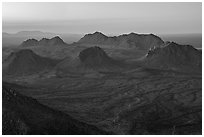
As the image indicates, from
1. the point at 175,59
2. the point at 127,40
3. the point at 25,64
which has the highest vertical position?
the point at 127,40

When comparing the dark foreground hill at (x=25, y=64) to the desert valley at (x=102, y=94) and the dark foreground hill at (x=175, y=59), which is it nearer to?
the desert valley at (x=102, y=94)

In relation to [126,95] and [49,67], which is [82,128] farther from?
[49,67]

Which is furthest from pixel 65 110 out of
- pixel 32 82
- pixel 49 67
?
pixel 49 67

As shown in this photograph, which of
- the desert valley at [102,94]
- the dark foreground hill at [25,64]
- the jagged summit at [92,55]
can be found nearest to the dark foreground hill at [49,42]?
the desert valley at [102,94]

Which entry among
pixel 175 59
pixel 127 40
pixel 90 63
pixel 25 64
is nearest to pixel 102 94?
pixel 90 63

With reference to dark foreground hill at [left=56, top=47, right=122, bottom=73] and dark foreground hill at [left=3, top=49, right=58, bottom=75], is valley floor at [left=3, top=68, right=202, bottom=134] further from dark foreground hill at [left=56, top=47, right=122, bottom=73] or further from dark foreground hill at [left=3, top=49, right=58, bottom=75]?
dark foreground hill at [left=3, top=49, right=58, bottom=75]

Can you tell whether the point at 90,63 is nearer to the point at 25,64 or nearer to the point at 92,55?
the point at 92,55

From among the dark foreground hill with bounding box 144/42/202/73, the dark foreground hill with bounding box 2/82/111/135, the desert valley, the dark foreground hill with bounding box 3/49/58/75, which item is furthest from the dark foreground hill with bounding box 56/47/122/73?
the dark foreground hill with bounding box 2/82/111/135
